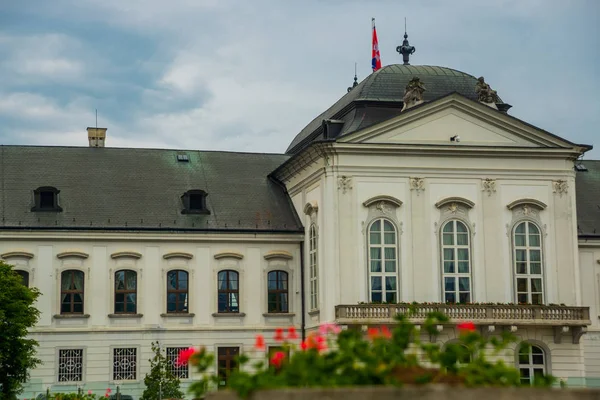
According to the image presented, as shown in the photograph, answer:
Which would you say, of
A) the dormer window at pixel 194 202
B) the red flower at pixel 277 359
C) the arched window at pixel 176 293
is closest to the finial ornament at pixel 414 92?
the dormer window at pixel 194 202

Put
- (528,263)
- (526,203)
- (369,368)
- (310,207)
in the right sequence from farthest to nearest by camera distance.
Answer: (310,207)
(526,203)
(528,263)
(369,368)

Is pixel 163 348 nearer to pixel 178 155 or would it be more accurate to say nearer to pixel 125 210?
pixel 125 210

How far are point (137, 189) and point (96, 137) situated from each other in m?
6.33

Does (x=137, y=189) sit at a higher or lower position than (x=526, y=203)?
higher

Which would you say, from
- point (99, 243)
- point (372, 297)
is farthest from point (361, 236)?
point (99, 243)

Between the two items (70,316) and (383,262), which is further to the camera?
(70,316)

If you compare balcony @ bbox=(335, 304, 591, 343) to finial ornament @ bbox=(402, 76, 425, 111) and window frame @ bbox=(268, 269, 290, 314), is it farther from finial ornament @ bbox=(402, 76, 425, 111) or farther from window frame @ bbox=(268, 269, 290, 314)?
finial ornament @ bbox=(402, 76, 425, 111)

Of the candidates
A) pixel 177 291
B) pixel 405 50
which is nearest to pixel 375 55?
pixel 405 50

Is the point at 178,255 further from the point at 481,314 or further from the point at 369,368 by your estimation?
the point at 369,368

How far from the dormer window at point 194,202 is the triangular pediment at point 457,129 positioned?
27.9ft

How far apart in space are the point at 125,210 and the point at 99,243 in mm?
2110

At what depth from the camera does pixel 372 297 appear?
42.6m

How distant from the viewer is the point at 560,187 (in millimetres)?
45031

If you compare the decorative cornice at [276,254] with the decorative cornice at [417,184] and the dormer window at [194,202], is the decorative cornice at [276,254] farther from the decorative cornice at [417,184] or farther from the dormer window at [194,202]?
the decorative cornice at [417,184]
